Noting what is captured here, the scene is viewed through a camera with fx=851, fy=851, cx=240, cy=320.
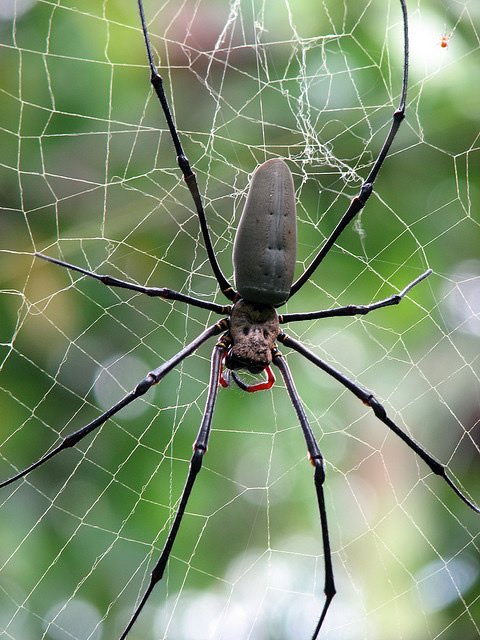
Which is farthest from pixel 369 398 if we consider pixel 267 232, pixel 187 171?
pixel 187 171

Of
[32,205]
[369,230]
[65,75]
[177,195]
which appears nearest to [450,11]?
[369,230]

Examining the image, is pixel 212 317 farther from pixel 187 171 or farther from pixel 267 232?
pixel 267 232

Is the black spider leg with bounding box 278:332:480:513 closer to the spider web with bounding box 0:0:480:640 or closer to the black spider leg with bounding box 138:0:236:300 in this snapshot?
the black spider leg with bounding box 138:0:236:300

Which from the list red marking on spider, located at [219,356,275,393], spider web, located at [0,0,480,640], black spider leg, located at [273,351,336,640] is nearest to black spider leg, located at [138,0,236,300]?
red marking on spider, located at [219,356,275,393]

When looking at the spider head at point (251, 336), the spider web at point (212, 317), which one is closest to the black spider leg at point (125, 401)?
the spider head at point (251, 336)

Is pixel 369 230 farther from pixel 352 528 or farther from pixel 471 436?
pixel 352 528

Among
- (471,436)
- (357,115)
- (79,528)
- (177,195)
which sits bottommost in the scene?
(79,528)
